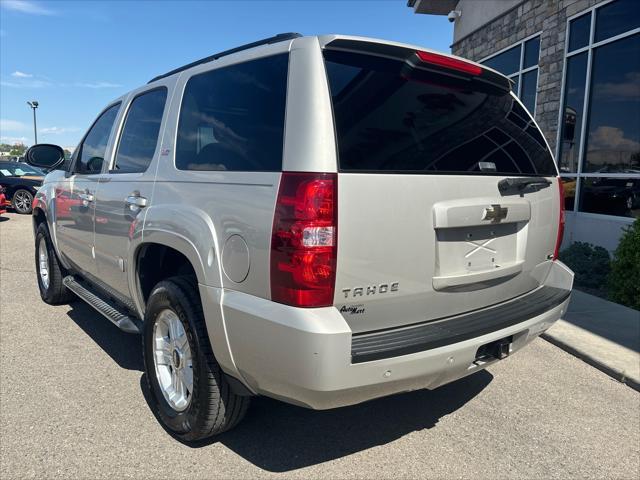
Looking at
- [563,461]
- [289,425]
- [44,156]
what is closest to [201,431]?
[289,425]

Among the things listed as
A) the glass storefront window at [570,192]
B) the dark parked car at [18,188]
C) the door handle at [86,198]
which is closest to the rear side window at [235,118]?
the door handle at [86,198]

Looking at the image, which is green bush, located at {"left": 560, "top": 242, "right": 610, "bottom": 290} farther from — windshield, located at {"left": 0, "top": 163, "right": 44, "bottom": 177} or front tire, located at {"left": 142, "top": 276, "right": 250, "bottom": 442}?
windshield, located at {"left": 0, "top": 163, "right": 44, "bottom": 177}

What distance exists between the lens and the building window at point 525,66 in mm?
9812

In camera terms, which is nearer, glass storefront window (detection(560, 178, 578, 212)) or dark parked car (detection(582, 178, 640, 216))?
dark parked car (detection(582, 178, 640, 216))

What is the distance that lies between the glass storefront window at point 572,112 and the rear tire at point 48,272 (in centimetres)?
805

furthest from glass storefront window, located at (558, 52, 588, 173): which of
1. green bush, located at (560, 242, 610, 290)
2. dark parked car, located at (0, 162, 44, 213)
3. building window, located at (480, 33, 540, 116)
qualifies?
dark parked car, located at (0, 162, 44, 213)

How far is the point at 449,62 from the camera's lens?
250 centimetres

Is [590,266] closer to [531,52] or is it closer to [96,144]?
[531,52]

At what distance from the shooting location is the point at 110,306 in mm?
3783

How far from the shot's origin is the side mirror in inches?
194

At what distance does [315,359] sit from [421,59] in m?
1.46

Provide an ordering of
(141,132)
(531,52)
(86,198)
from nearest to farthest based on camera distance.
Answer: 1. (141,132)
2. (86,198)
3. (531,52)

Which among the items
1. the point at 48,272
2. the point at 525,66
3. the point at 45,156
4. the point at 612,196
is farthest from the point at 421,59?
the point at 525,66

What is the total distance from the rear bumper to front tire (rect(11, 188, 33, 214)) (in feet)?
49.7
